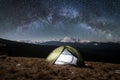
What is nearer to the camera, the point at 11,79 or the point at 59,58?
the point at 11,79

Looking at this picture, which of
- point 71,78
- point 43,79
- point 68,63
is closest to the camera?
point 43,79

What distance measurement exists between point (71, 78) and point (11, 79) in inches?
168

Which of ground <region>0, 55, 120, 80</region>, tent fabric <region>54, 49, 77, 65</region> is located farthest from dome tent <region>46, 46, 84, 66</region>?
ground <region>0, 55, 120, 80</region>

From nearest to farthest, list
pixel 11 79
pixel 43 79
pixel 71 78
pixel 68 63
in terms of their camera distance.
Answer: pixel 11 79, pixel 43 79, pixel 71 78, pixel 68 63

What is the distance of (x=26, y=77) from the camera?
1156 centimetres

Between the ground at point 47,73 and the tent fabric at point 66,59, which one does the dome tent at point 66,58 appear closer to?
the tent fabric at point 66,59

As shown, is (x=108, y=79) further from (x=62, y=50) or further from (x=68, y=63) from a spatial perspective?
(x=62, y=50)

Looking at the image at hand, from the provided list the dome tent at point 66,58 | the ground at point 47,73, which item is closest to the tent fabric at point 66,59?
the dome tent at point 66,58

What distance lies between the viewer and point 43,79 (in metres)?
11.4

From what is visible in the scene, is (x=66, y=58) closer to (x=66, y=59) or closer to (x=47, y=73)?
(x=66, y=59)

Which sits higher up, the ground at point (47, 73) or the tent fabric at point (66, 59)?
the tent fabric at point (66, 59)

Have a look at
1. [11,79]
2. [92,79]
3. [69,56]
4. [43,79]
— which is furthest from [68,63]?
[11,79]

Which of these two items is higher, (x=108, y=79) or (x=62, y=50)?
(x=62, y=50)

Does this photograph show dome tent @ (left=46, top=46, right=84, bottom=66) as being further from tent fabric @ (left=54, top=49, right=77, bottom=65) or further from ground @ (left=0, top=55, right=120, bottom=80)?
ground @ (left=0, top=55, right=120, bottom=80)
